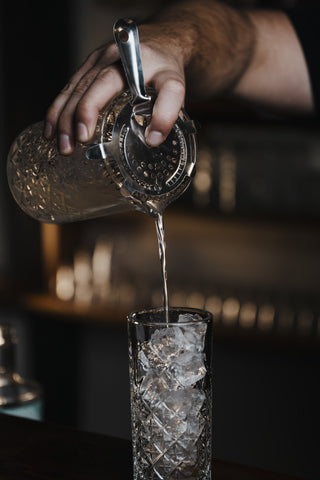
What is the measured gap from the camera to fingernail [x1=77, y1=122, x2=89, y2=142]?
99 centimetres

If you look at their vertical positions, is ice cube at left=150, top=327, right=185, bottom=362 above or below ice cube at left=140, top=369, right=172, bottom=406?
above

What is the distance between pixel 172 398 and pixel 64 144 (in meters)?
0.41

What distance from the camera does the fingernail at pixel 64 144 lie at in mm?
1034

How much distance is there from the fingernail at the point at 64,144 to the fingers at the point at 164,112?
0.12 metres

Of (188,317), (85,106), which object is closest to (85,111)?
(85,106)

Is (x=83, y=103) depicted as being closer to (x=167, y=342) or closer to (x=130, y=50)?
(x=130, y=50)

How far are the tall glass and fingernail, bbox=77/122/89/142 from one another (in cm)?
27

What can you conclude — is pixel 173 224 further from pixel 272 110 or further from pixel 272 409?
pixel 272 110

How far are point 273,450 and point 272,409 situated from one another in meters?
0.17

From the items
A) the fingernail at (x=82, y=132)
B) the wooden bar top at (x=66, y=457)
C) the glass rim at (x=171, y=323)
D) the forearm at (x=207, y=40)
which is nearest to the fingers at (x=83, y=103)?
the fingernail at (x=82, y=132)

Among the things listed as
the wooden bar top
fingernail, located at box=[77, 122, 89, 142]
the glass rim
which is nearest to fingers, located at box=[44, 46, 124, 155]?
fingernail, located at box=[77, 122, 89, 142]

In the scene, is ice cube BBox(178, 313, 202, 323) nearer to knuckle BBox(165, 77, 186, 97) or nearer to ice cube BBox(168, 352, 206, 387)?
ice cube BBox(168, 352, 206, 387)

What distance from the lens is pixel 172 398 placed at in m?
0.88

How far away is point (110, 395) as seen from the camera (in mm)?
3426
